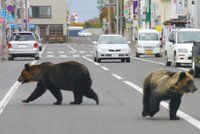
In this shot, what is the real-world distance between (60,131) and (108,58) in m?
29.8

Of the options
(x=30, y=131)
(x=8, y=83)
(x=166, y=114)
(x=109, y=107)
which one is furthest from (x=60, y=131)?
(x=8, y=83)

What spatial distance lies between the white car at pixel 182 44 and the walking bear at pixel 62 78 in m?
18.1

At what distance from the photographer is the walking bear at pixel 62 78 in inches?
657

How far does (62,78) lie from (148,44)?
36428 millimetres

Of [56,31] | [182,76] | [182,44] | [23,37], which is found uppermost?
[182,76]

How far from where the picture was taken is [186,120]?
1395 cm

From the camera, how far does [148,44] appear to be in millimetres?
53000

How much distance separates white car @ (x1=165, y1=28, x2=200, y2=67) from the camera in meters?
34.9

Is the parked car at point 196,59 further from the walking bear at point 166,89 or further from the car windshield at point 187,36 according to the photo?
the walking bear at point 166,89

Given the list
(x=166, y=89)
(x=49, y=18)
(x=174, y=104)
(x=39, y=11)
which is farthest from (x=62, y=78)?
(x=39, y=11)

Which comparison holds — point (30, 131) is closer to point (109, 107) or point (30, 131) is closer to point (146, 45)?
point (109, 107)

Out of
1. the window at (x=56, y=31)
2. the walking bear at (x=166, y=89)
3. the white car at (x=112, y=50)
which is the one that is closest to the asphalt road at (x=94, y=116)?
the walking bear at (x=166, y=89)

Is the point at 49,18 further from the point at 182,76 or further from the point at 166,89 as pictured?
the point at 182,76

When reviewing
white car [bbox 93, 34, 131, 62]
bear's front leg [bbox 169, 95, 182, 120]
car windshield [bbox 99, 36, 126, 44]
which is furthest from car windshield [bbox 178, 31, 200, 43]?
bear's front leg [bbox 169, 95, 182, 120]
